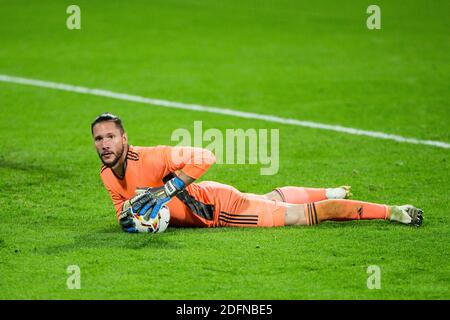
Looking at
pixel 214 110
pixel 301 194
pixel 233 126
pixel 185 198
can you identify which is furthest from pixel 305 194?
pixel 214 110

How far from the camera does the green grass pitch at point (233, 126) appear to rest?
730 cm

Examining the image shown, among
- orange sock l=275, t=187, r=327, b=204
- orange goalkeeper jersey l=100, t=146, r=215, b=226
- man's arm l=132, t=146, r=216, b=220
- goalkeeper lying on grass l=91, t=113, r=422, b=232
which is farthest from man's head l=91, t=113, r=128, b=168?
orange sock l=275, t=187, r=327, b=204

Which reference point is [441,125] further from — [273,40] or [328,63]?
[273,40]

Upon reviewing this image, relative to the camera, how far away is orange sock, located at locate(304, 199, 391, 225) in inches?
333

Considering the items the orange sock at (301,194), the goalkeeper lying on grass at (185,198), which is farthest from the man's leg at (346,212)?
the orange sock at (301,194)

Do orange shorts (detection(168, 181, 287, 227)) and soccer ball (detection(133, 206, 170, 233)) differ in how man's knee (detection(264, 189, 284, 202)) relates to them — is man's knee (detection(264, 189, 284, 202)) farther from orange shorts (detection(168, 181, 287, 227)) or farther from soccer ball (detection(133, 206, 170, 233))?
soccer ball (detection(133, 206, 170, 233))

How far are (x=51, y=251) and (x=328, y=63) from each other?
29.5ft

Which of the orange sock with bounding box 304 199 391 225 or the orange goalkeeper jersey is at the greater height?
the orange goalkeeper jersey

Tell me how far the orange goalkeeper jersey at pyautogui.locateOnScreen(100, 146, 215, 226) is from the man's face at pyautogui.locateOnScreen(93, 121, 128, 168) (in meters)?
0.14

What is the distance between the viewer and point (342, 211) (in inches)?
334

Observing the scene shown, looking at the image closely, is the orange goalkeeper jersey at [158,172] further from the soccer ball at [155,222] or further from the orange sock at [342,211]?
the orange sock at [342,211]

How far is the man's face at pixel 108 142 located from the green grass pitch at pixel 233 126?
0.66 meters

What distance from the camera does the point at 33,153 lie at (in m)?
11.3

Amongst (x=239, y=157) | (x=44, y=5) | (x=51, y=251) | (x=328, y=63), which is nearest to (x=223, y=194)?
(x=51, y=251)
